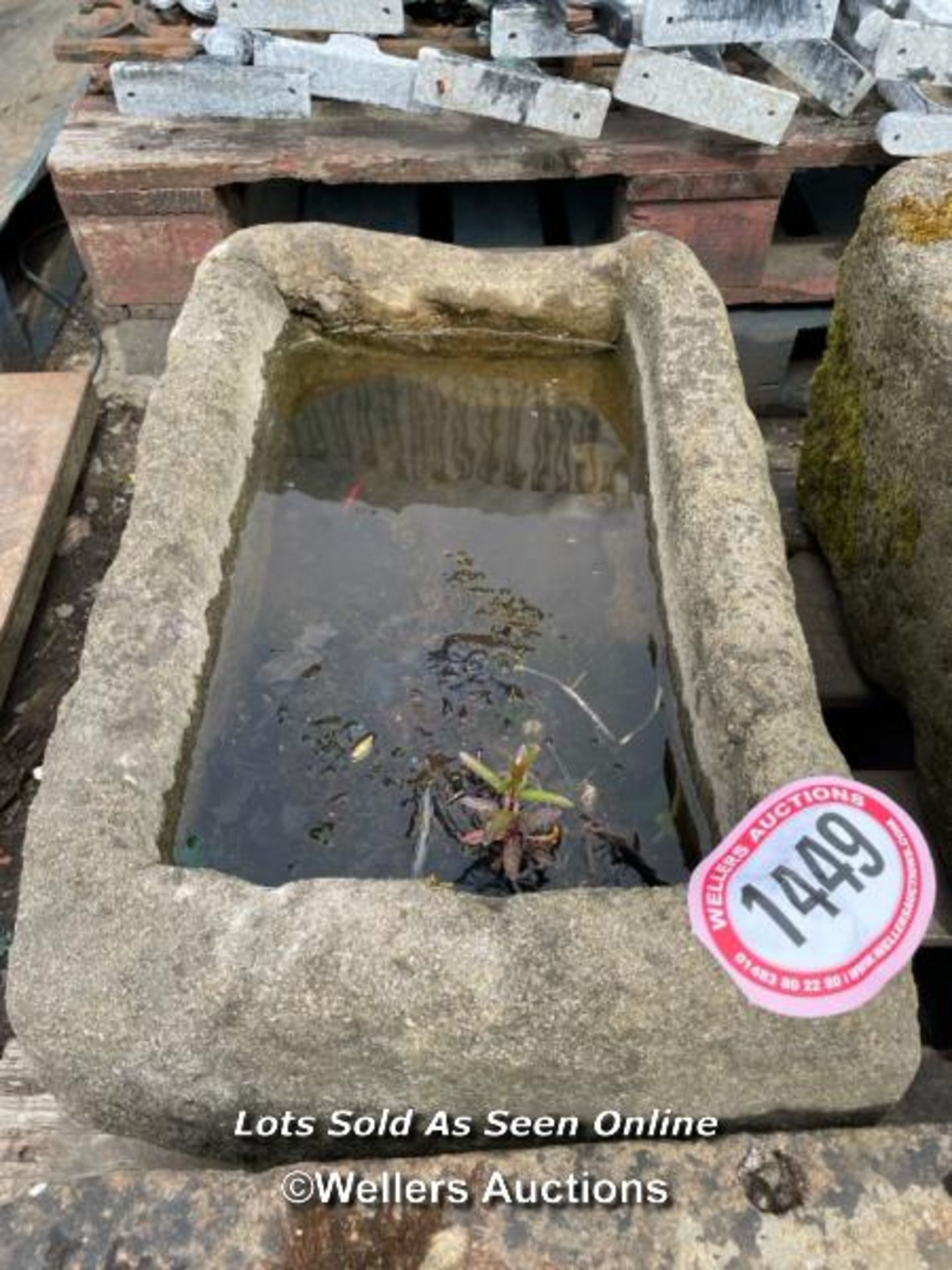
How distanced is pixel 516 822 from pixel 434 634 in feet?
1.39

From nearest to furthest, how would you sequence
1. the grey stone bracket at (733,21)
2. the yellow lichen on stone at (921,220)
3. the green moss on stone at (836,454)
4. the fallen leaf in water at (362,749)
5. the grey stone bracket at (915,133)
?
1. the fallen leaf in water at (362,749)
2. the yellow lichen on stone at (921,220)
3. the green moss on stone at (836,454)
4. the grey stone bracket at (733,21)
5. the grey stone bracket at (915,133)

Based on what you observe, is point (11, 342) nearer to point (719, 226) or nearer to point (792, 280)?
point (719, 226)

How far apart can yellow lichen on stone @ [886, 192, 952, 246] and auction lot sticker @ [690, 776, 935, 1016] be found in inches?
41.2

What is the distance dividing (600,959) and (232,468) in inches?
40.2

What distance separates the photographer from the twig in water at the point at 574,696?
159 centimetres

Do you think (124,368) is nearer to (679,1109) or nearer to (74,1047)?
(74,1047)

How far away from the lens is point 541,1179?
3.65ft

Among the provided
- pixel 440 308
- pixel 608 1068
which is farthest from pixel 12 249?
pixel 608 1068

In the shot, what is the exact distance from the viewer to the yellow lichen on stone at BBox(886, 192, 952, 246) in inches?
66.6

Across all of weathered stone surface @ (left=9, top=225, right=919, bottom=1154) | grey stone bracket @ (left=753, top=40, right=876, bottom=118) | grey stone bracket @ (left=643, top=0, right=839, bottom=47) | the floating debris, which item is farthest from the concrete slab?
grey stone bracket @ (left=753, top=40, right=876, bottom=118)

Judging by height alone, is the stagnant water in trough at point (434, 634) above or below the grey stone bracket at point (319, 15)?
below

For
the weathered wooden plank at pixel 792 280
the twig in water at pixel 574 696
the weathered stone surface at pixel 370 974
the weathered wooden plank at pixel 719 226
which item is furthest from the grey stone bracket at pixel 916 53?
the twig in water at pixel 574 696

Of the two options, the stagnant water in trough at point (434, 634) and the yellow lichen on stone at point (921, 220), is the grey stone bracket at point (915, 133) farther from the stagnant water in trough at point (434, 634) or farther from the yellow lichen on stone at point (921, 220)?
the stagnant water in trough at point (434, 634)

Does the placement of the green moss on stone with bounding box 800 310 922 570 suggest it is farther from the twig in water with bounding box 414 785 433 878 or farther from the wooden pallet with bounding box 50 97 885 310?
the twig in water with bounding box 414 785 433 878
